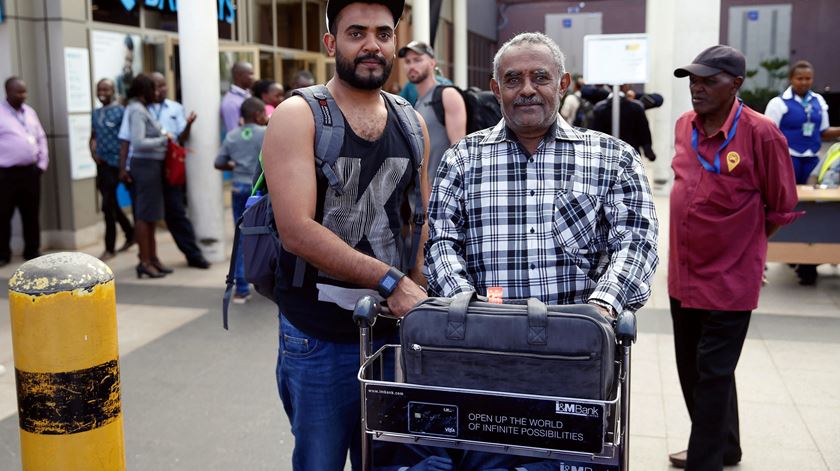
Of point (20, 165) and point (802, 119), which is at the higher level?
point (802, 119)

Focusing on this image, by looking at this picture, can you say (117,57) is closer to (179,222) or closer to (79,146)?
(79,146)

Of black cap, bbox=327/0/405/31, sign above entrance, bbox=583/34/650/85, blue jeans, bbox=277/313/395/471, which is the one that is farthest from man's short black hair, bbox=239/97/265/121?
blue jeans, bbox=277/313/395/471

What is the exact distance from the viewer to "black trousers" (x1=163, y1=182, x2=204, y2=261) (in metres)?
9.03

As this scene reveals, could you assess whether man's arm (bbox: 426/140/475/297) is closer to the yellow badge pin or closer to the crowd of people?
the crowd of people

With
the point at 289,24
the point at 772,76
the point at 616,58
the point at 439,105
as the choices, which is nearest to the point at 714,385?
the point at 439,105

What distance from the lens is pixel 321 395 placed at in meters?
2.72

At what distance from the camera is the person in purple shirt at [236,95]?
9.72 meters

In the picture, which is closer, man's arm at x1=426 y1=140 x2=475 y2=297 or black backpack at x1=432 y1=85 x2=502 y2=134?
man's arm at x1=426 y1=140 x2=475 y2=297

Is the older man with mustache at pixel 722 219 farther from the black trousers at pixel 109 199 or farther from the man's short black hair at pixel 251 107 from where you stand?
the black trousers at pixel 109 199

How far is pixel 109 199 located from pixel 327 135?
7599mm

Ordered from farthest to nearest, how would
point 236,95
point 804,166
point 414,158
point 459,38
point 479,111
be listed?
point 459,38 < point 236,95 < point 804,166 < point 479,111 < point 414,158

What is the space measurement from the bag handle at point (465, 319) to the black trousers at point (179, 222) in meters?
7.38

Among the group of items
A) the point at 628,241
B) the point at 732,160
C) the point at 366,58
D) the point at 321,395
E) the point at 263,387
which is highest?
the point at 366,58

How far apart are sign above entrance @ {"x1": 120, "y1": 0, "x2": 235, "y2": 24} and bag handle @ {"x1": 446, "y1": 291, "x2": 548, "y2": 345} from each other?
9.85 meters
